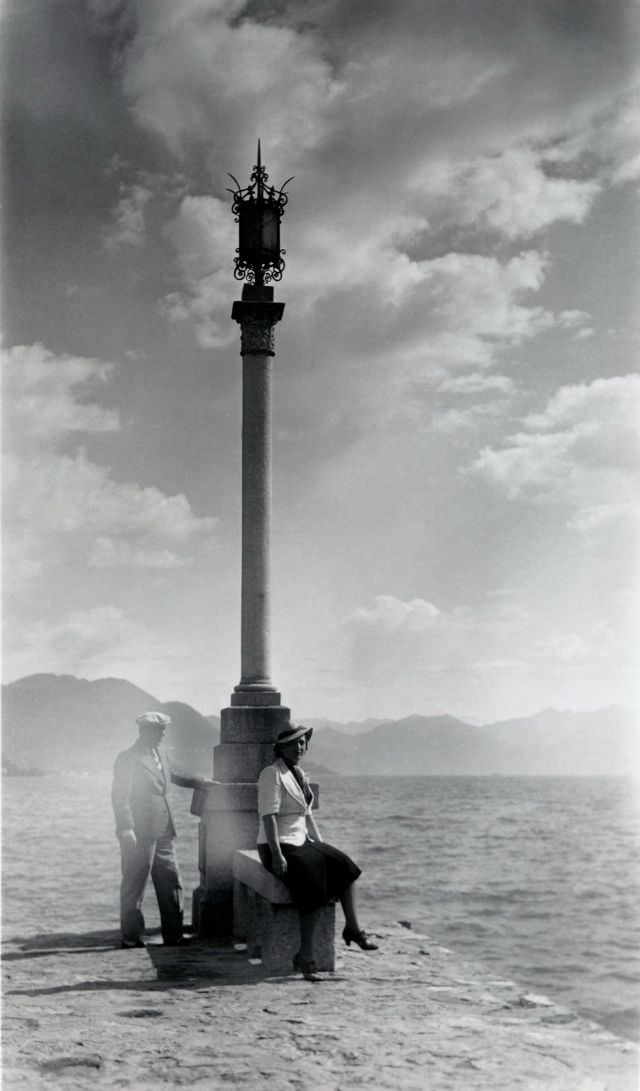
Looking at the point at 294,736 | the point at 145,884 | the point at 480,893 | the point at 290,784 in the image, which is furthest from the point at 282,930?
the point at 480,893

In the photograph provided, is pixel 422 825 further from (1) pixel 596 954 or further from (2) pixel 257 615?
(2) pixel 257 615

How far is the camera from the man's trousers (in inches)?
388

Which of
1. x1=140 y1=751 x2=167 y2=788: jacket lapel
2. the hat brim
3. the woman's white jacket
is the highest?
the hat brim

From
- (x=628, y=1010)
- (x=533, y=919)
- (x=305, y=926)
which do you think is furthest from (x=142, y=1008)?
(x=533, y=919)

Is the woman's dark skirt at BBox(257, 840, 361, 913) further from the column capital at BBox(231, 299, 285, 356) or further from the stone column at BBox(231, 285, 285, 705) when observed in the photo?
the column capital at BBox(231, 299, 285, 356)

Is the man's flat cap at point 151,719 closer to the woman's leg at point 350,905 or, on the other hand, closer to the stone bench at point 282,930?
the stone bench at point 282,930

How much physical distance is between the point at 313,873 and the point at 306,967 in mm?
760

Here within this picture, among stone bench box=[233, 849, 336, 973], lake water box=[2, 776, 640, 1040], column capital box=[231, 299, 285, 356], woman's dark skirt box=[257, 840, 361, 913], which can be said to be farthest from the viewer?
lake water box=[2, 776, 640, 1040]

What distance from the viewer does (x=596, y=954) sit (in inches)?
727

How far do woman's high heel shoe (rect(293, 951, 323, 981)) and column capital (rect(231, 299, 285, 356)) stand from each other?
5935mm

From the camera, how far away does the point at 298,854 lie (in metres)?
8.20

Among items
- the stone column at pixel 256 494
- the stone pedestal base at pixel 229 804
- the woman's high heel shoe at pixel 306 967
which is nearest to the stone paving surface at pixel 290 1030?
the woman's high heel shoe at pixel 306 967

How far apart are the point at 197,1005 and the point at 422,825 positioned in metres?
58.0

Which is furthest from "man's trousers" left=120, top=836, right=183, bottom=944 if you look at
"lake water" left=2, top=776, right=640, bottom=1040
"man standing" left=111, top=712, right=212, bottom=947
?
"lake water" left=2, top=776, right=640, bottom=1040
